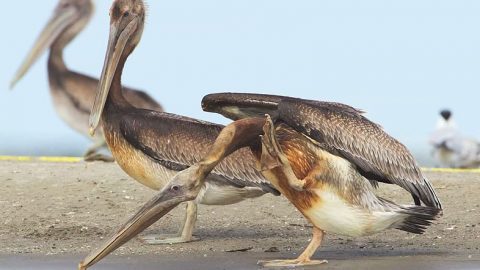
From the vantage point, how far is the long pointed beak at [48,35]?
1856 cm

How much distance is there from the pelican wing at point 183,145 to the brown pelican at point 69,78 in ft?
16.8

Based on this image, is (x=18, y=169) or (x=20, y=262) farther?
(x=18, y=169)

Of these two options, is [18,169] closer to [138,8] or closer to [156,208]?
[138,8]

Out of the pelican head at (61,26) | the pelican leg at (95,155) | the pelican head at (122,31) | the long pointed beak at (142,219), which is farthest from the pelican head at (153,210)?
the pelican head at (61,26)

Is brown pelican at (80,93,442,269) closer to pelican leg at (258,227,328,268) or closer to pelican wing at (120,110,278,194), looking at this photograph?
pelican leg at (258,227,328,268)

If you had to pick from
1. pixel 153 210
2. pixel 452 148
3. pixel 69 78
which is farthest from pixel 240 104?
pixel 452 148

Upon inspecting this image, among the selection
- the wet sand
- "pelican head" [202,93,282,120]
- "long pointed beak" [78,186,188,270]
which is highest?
"pelican head" [202,93,282,120]

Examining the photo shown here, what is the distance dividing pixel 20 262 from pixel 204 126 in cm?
184

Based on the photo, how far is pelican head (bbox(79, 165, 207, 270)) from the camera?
25.0 feet

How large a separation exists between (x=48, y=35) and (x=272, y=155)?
11.2 meters

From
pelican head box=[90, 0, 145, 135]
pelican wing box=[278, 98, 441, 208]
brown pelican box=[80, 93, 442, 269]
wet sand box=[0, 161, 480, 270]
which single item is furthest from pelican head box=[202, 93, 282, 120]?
pelican head box=[90, 0, 145, 135]

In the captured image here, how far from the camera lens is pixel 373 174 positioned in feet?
28.3

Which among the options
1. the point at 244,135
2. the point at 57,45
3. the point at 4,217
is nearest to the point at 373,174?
the point at 244,135

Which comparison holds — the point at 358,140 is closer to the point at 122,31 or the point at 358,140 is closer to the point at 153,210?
the point at 153,210
